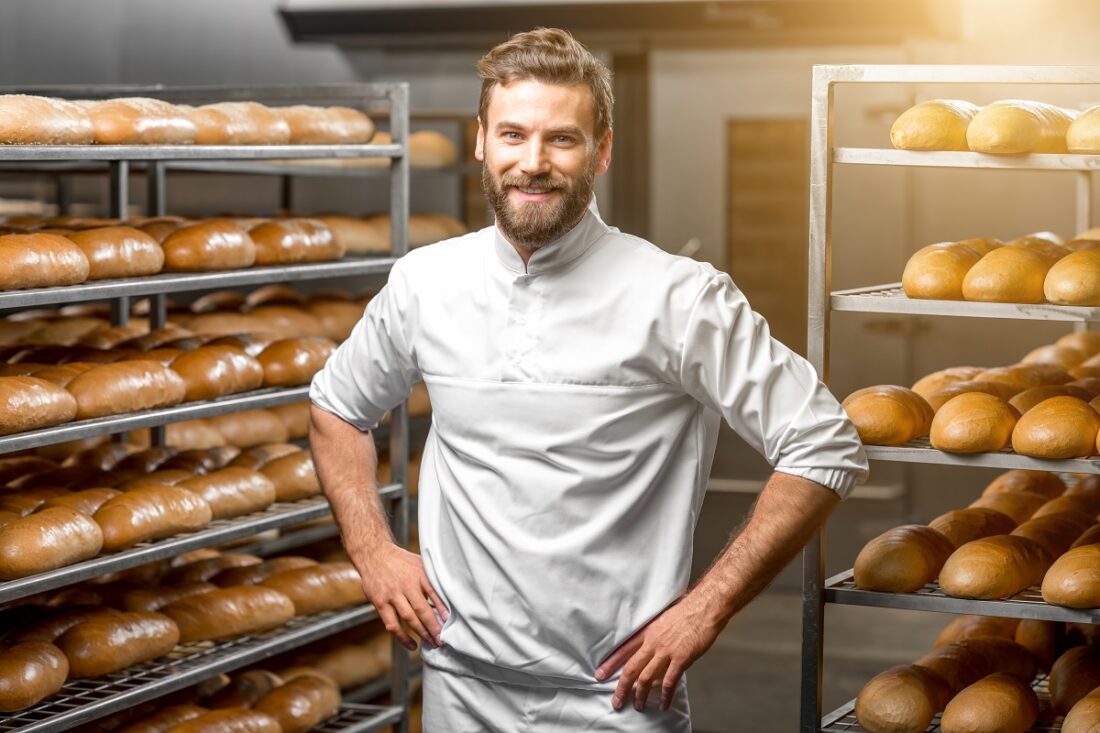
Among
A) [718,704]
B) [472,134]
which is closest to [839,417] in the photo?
[718,704]

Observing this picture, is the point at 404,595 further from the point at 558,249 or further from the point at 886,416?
the point at 886,416

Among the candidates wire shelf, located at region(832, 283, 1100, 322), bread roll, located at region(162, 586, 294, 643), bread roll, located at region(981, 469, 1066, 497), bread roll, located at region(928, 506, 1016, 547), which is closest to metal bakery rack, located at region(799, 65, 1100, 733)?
wire shelf, located at region(832, 283, 1100, 322)

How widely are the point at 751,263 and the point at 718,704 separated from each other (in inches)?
77.9

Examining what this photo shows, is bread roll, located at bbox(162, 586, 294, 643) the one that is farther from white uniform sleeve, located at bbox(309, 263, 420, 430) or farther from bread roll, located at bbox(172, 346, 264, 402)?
white uniform sleeve, located at bbox(309, 263, 420, 430)

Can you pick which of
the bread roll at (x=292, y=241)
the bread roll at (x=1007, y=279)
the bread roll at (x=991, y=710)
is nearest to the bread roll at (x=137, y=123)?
the bread roll at (x=292, y=241)

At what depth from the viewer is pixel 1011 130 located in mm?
2199

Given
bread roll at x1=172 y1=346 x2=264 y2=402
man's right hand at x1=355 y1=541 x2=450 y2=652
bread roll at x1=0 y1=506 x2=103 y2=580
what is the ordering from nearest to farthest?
man's right hand at x1=355 y1=541 x2=450 y2=652
bread roll at x1=0 y1=506 x2=103 y2=580
bread roll at x1=172 y1=346 x2=264 y2=402

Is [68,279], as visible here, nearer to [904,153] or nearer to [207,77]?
[904,153]

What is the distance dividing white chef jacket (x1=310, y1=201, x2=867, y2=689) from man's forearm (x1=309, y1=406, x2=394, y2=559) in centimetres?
22

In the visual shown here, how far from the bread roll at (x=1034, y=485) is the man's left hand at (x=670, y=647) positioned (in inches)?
50.1

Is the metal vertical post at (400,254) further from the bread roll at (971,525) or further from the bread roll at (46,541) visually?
the bread roll at (971,525)

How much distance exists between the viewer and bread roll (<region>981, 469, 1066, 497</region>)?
3016mm

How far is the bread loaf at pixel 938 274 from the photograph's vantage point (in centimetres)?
236

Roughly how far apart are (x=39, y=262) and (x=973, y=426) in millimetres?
1692
